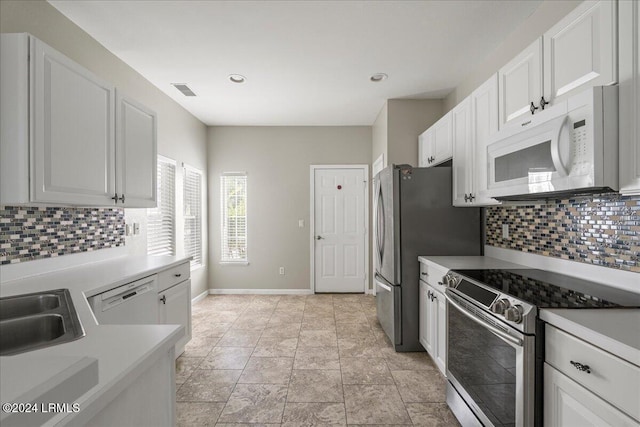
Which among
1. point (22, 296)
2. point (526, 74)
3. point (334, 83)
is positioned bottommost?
point (22, 296)

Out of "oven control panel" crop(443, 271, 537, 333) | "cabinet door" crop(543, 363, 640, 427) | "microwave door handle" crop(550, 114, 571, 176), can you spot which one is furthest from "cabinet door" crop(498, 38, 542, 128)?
"cabinet door" crop(543, 363, 640, 427)

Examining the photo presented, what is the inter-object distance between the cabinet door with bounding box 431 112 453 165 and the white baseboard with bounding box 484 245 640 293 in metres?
1.00

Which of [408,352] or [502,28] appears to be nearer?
[502,28]

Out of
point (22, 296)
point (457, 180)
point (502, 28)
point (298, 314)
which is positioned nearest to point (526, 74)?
point (502, 28)

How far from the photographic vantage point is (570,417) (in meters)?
1.14

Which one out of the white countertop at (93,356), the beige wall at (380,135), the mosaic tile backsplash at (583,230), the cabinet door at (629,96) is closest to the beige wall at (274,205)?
the beige wall at (380,135)

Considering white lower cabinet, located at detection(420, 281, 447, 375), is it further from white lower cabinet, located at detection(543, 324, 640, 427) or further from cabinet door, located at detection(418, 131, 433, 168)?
cabinet door, located at detection(418, 131, 433, 168)

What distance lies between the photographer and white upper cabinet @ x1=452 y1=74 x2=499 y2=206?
223 cm

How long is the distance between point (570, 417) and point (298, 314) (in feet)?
10.3

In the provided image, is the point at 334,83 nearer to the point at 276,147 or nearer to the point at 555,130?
the point at 276,147

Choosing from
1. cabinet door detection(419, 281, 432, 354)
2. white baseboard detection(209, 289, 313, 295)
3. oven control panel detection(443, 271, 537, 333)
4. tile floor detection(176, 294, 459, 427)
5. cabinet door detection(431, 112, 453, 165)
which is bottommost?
tile floor detection(176, 294, 459, 427)

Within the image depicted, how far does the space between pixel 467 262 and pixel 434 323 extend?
1.83 ft

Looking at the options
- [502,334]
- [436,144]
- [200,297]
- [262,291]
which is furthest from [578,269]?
[200,297]

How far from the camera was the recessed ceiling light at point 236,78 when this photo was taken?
10.5 ft
